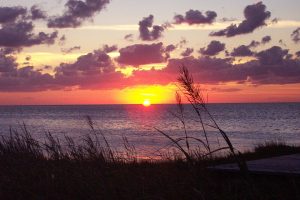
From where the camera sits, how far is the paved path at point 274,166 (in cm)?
720

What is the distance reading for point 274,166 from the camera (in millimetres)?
7777

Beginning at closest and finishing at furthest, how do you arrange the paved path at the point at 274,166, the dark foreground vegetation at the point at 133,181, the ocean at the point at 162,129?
1. the dark foreground vegetation at the point at 133,181
2. the paved path at the point at 274,166
3. the ocean at the point at 162,129

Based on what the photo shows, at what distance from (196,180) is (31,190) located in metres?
2.42

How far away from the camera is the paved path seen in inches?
284

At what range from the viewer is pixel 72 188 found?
23.0 ft

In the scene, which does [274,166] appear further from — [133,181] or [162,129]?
[162,129]

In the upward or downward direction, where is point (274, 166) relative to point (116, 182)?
upward

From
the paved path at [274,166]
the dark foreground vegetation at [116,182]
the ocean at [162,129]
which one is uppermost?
the paved path at [274,166]

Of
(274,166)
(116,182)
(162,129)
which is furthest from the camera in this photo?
(162,129)

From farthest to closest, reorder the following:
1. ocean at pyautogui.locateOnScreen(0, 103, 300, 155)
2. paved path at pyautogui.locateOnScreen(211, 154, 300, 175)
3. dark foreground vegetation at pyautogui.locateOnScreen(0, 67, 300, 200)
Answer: ocean at pyautogui.locateOnScreen(0, 103, 300, 155)
paved path at pyautogui.locateOnScreen(211, 154, 300, 175)
dark foreground vegetation at pyautogui.locateOnScreen(0, 67, 300, 200)

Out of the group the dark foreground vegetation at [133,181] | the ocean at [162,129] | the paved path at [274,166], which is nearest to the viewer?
the dark foreground vegetation at [133,181]

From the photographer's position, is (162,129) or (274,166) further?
(162,129)

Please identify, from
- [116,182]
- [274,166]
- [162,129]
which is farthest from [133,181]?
[162,129]

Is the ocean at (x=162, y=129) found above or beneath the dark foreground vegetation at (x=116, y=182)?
beneath
